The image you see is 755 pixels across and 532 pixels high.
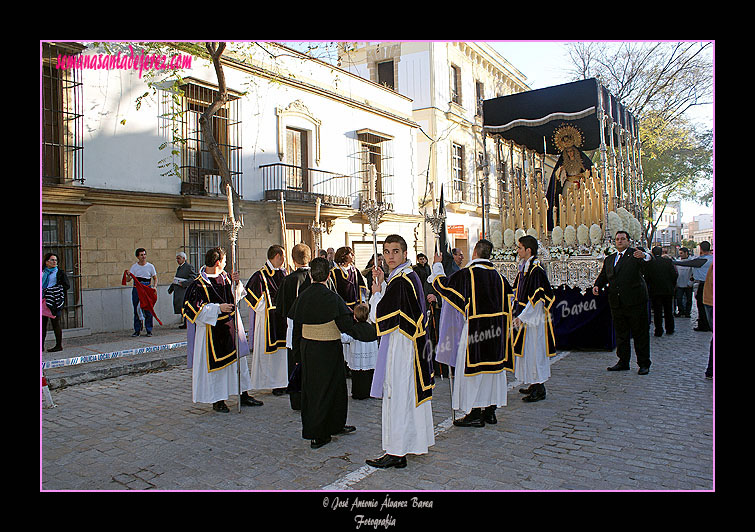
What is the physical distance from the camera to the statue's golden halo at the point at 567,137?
12555 millimetres

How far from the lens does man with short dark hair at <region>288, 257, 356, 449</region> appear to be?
468 cm

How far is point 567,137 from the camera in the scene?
1271cm

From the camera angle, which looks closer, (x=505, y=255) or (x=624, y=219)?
(x=624, y=219)

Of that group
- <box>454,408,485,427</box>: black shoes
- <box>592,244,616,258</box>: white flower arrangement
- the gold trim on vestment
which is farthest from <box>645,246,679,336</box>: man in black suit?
the gold trim on vestment

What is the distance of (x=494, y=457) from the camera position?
14.3ft

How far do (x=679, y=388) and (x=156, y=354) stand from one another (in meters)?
7.52

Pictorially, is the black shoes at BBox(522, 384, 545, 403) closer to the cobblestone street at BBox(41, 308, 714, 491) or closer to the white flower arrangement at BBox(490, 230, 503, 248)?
the cobblestone street at BBox(41, 308, 714, 491)

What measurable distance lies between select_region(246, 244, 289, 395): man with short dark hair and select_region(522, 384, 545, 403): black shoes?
9.39ft

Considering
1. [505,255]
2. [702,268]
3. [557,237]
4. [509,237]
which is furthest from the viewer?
[509,237]

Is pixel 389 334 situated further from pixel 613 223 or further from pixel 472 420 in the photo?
pixel 613 223

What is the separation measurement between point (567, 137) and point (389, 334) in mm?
10069

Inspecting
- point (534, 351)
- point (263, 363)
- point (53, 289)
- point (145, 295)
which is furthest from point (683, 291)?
point (53, 289)

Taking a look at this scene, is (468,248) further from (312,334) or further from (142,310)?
(312,334)
